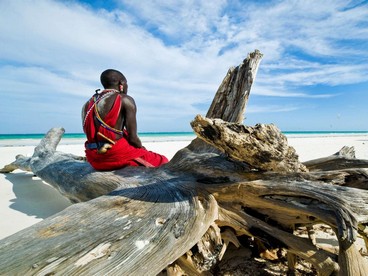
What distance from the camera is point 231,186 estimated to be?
5.99 ft

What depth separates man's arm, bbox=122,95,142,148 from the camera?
3.11 meters

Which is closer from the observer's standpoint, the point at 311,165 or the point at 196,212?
the point at 196,212

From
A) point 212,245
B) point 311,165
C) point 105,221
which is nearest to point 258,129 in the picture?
point 212,245

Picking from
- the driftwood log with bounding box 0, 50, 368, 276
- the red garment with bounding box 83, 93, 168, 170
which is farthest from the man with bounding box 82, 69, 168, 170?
the driftwood log with bounding box 0, 50, 368, 276

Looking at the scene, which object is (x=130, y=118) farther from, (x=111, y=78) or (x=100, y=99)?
(x=111, y=78)

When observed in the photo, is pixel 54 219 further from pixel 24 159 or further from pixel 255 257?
pixel 24 159

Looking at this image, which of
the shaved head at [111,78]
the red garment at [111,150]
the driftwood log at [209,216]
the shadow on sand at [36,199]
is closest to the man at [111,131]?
the red garment at [111,150]

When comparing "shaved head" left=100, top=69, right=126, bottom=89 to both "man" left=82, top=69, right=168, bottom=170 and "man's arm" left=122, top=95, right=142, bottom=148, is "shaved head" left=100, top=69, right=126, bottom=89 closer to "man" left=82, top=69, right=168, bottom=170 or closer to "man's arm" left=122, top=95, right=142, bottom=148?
"man" left=82, top=69, right=168, bottom=170

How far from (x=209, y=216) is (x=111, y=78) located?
2.40 metres

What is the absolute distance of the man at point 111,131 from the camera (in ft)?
9.74

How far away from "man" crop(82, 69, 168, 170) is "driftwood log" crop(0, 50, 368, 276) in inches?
27.6

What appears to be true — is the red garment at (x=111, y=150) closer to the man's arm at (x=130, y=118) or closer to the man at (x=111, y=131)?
the man at (x=111, y=131)

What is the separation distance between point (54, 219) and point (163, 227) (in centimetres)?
65

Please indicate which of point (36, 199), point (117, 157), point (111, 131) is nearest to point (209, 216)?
point (117, 157)
